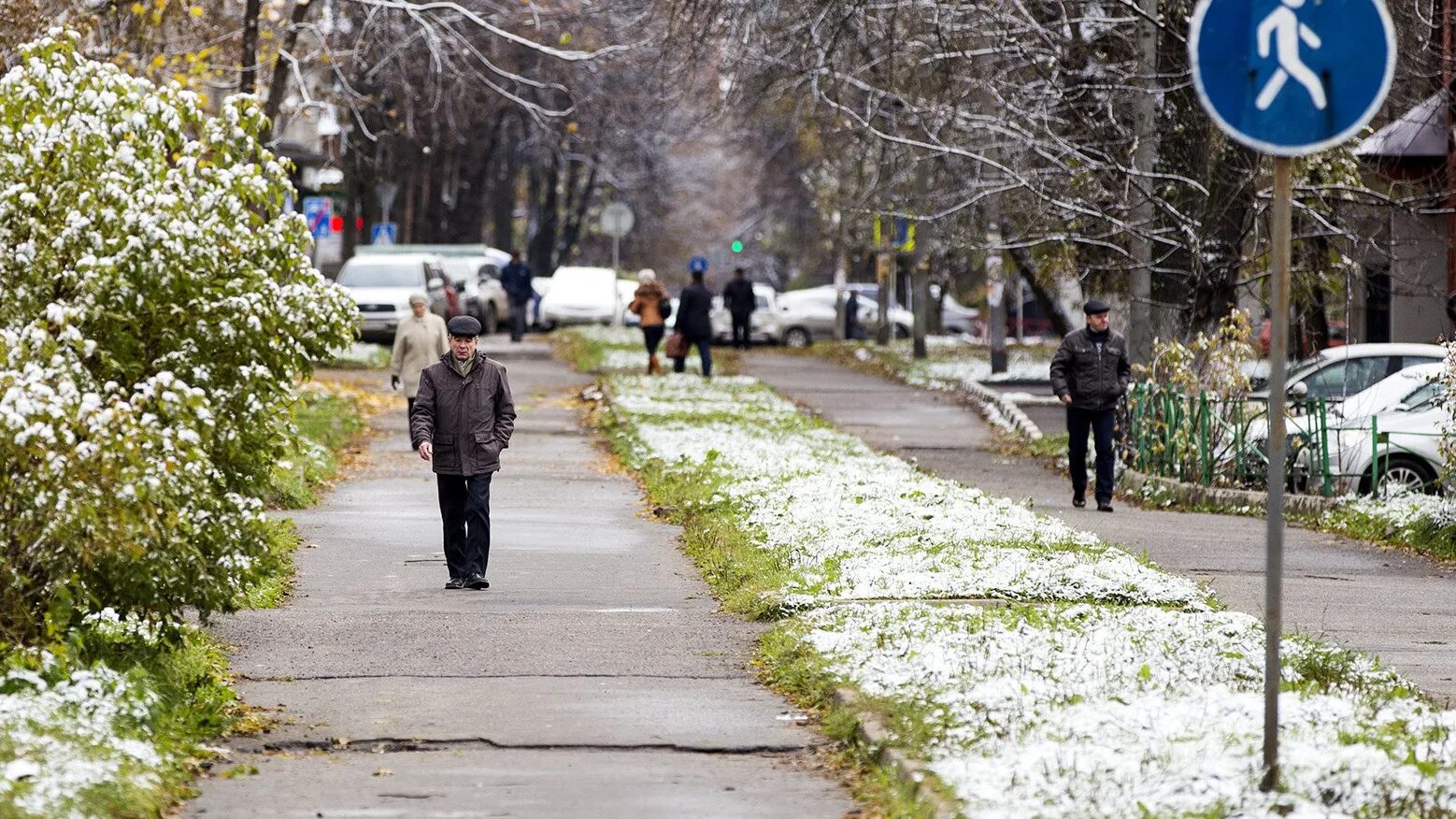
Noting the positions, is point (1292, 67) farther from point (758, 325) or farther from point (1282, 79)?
point (758, 325)

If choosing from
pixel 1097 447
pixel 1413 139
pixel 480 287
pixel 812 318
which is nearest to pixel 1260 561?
pixel 1097 447

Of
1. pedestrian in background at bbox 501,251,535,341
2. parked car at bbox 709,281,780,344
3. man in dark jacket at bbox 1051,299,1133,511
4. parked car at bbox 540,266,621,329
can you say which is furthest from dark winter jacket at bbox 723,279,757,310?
man in dark jacket at bbox 1051,299,1133,511

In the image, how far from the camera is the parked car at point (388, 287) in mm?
37219

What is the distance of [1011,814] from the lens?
6367 millimetres

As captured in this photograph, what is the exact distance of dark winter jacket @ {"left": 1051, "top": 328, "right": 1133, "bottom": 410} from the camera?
17.6m

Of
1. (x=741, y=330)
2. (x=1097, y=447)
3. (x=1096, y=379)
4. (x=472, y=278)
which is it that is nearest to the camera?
(x=1096, y=379)

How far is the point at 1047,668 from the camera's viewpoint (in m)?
8.59

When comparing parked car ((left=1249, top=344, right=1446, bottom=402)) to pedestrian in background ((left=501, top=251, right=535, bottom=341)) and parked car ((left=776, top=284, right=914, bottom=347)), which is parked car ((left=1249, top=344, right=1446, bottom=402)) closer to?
pedestrian in background ((left=501, top=251, right=535, bottom=341))

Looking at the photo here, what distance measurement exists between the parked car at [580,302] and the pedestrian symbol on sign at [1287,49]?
142 feet

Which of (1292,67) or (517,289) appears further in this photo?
(517,289)

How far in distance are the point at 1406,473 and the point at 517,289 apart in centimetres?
2694

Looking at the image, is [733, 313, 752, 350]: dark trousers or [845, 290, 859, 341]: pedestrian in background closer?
[733, 313, 752, 350]: dark trousers

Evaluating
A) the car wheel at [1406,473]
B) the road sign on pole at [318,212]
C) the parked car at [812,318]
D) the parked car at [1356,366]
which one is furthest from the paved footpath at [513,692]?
the parked car at [812,318]

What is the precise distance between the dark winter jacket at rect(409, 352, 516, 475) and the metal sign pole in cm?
642
